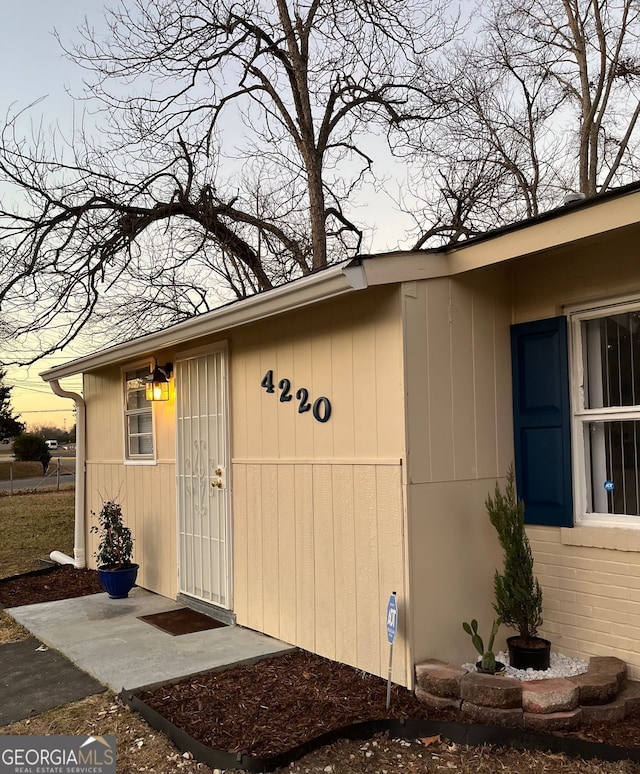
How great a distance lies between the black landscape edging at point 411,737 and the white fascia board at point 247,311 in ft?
7.24

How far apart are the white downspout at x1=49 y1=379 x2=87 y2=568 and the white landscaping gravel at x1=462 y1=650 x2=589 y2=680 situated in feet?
18.5

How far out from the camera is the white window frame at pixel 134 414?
22.3ft

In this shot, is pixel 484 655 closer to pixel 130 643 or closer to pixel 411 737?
pixel 411 737

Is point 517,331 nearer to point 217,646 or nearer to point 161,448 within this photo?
point 217,646

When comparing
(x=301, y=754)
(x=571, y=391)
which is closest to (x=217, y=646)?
(x=301, y=754)

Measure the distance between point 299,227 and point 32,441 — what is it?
2322 cm

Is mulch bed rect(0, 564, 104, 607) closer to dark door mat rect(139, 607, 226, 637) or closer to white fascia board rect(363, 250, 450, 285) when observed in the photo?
dark door mat rect(139, 607, 226, 637)

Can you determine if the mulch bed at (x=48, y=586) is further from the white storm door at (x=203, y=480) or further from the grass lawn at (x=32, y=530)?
the white storm door at (x=203, y=480)

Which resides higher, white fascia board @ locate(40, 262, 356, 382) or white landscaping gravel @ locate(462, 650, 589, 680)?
white fascia board @ locate(40, 262, 356, 382)

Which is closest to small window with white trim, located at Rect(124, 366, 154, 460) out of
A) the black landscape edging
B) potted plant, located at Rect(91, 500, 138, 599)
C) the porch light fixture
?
the porch light fixture

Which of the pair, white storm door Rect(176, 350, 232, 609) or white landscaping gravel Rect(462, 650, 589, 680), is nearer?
white landscaping gravel Rect(462, 650, 589, 680)

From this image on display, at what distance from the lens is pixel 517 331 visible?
4.23m

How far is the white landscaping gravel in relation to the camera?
362 centimetres

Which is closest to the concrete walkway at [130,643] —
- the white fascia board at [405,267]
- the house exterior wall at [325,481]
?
the house exterior wall at [325,481]
